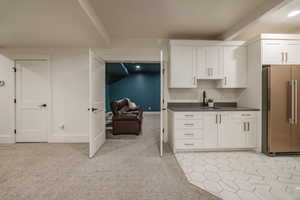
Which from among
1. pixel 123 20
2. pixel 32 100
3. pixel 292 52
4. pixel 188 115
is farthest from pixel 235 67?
pixel 32 100

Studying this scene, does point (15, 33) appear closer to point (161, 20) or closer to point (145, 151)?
point (161, 20)

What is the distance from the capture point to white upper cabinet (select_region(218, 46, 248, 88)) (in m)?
3.54

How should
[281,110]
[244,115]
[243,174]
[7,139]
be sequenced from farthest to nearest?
[7,139] → [244,115] → [281,110] → [243,174]

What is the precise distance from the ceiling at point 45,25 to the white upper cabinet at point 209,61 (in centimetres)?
228

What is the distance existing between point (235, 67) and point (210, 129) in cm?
155

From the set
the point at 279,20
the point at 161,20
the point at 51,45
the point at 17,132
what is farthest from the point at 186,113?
the point at 17,132

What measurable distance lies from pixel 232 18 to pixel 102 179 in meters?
3.51

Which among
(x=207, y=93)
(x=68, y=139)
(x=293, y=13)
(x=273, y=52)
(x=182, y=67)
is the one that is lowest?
(x=68, y=139)

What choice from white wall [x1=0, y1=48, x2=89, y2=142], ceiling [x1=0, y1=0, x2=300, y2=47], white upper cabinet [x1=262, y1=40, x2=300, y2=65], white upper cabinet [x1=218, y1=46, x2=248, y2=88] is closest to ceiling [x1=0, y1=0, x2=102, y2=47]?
ceiling [x1=0, y1=0, x2=300, y2=47]

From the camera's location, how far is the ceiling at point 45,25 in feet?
7.04

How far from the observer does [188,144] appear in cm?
321

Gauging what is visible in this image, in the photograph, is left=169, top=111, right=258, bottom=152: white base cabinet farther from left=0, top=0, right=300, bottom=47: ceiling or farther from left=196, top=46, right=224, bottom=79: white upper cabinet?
left=0, top=0, right=300, bottom=47: ceiling

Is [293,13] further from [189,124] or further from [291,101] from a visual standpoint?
[189,124]

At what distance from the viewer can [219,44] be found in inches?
138
